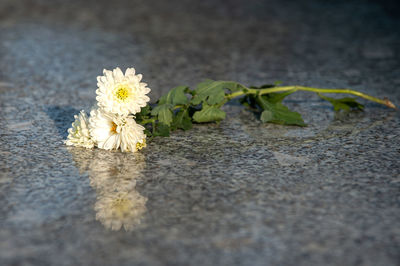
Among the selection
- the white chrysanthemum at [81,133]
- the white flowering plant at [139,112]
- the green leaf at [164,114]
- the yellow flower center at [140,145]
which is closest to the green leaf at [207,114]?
the white flowering plant at [139,112]

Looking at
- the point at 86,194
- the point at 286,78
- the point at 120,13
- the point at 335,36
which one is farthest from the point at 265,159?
the point at 120,13

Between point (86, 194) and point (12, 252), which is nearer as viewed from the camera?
point (12, 252)

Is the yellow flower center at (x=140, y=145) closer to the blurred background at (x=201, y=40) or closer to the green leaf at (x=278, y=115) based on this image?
the green leaf at (x=278, y=115)

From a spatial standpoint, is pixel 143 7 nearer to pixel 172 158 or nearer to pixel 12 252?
pixel 172 158

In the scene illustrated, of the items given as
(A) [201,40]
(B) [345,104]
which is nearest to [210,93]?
(B) [345,104]

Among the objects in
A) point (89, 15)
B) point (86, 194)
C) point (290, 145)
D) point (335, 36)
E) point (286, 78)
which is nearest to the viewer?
point (86, 194)

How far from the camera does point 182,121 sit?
2096 mm

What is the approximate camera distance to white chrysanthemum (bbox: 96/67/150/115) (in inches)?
71.5

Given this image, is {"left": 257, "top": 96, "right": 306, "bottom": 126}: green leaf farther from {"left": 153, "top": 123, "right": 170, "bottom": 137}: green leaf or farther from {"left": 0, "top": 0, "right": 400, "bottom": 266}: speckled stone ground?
{"left": 153, "top": 123, "right": 170, "bottom": 137}: green leaf

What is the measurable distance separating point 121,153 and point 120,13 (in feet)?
9.81

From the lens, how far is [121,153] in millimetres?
1898

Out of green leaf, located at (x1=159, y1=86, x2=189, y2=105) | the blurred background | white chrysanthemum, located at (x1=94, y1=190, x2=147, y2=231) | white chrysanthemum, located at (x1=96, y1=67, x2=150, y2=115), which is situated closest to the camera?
white chrysanthemum, located at (x1=94, y1=190, x2=147, y2=231)

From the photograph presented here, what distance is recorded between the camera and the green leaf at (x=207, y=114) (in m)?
2.09

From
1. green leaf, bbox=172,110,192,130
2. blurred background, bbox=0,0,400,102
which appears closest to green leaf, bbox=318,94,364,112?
blurred background, bbox=0,0,400,102
